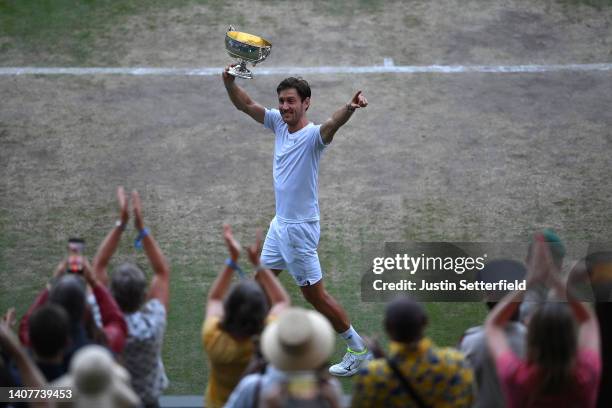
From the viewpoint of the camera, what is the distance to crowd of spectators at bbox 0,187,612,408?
4.79 metres

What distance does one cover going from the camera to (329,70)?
13.5m

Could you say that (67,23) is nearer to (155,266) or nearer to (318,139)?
(318,139)

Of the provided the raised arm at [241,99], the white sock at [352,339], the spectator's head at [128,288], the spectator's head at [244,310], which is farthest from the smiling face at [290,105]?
the spectator's head at [244,310]

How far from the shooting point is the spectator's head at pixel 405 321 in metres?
4.96

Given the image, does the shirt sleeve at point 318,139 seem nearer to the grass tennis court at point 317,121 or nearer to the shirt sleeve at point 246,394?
the grass tennis court at point 317,121

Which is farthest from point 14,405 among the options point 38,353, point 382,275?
point 382,275

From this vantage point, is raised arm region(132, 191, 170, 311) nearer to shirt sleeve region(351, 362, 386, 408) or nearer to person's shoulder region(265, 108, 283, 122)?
shirt sleeve region(351, 362, 386, 408)

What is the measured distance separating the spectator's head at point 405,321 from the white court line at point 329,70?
8.71 metres

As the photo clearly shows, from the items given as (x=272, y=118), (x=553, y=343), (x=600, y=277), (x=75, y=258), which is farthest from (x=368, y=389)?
(x=272, y=118)

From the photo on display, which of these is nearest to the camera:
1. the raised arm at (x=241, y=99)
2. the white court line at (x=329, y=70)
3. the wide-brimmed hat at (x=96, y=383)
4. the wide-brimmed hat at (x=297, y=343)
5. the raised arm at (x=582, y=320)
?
the wide-brimmed hat at (x=96, y=383)

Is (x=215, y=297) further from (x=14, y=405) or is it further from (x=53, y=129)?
(x=53, y=129)

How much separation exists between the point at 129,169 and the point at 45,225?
1.34 meters

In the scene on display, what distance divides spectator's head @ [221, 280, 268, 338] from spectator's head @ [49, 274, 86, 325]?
2.55 ft

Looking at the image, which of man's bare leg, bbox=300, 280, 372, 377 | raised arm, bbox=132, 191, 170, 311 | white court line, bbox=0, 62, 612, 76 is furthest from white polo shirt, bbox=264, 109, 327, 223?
white court line, bbox=0, 62, 612, 76
